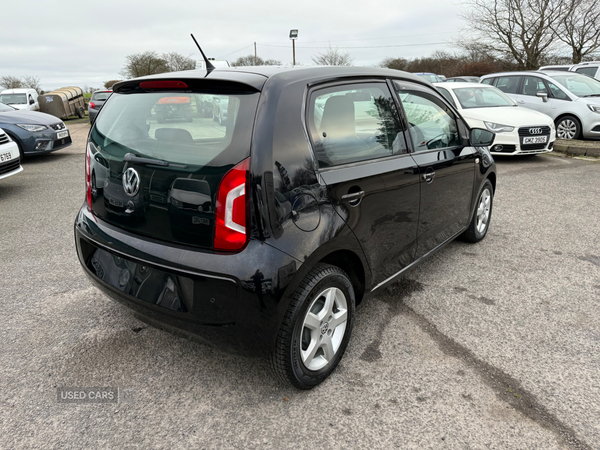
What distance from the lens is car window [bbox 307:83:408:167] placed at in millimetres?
2273

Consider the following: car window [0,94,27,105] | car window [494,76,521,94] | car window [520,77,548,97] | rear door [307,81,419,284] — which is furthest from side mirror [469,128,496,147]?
car window [0,94,27,105]

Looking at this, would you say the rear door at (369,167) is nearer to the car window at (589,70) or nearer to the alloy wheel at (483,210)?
the alloy wheel at (483,210)

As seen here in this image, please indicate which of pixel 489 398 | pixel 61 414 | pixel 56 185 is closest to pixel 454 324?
pixel 489 398

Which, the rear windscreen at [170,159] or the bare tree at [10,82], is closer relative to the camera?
the rear windscreen at [170,159]

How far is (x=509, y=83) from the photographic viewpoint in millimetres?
11602

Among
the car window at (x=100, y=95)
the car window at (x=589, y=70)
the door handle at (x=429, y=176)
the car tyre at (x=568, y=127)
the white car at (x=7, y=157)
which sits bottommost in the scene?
the white car at (x=7, y=157)

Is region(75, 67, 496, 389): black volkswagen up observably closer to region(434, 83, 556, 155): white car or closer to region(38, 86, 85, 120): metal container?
region(434, 83, 556, 155): white car

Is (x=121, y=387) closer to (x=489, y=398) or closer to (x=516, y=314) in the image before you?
(x=489, y=398)

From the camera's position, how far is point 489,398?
2.24 metres

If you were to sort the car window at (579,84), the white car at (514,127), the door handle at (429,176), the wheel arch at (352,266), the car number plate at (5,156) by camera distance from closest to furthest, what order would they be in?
1. the wheel arch at (352,266)
2. the door handle at (429,176)
3. the car number plate at (5,156)
4. the white car at (514,127)
5. the car window at (579,84)

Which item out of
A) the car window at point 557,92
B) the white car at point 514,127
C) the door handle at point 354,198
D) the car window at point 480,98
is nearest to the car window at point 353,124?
the door handle at point 354,198

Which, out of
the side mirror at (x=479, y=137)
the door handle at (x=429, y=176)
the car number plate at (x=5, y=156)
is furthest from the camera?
the car number plate at (x=5, y=156)

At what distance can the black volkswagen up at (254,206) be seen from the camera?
76.7 inches

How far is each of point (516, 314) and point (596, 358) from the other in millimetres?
562
